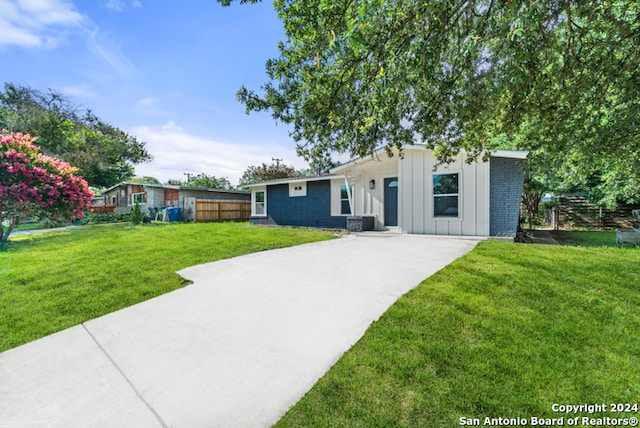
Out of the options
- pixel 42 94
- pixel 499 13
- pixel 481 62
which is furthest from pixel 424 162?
pixel 42 94

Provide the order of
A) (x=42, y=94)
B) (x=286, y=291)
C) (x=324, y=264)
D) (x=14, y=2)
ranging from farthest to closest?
(x=42, y=94) → (x=14, y=2) → (x=324, y=264) → (x=286, y=291)

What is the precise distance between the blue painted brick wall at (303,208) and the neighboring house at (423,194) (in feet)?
0.16

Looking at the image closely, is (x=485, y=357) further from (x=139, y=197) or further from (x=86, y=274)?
(x=139, y=197)

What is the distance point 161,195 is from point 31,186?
15.4 metres

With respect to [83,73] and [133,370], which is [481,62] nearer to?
[133,370]

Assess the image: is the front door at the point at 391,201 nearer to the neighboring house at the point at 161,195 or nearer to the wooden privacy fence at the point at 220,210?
the wooden privacy fence at the point at 220,210

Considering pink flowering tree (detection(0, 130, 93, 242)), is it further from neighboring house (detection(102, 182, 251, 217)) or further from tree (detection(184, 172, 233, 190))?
tree (detection(184, 172, 233, 190))

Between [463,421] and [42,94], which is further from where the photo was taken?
[42,94]

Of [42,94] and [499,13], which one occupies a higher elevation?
[42,94]

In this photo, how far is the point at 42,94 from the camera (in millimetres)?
21359

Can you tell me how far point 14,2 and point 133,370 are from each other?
32.8 ft

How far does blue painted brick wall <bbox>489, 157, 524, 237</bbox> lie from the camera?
8164 mm

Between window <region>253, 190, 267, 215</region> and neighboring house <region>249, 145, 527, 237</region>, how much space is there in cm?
384

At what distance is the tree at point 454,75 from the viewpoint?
3008mm
